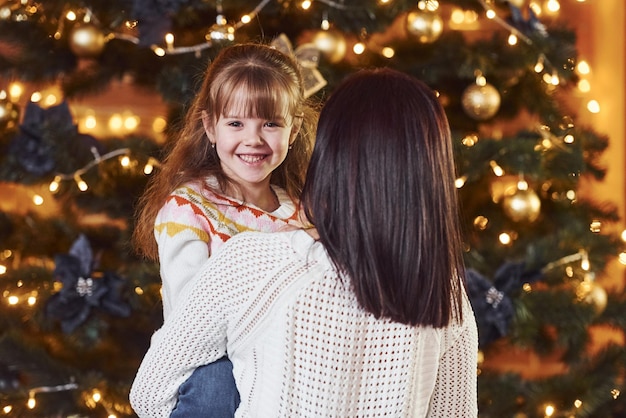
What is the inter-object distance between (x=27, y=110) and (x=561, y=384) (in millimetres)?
1722

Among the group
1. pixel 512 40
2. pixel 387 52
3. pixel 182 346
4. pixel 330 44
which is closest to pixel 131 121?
pixel 330 44

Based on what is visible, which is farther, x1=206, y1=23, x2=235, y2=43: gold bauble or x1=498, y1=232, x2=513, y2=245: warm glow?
x1=498, y1=232, x2=513, y2=245: warm glow

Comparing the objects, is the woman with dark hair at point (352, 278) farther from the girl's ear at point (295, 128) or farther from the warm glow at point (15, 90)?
the warm glow at point (15, 90)

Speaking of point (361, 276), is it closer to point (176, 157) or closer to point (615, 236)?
point (176, 157)

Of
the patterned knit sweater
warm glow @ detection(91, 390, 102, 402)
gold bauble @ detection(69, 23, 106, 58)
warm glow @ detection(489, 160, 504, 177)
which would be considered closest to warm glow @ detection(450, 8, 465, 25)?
warm glow @ detection(489, 160, 504, 177)

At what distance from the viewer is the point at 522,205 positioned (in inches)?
102

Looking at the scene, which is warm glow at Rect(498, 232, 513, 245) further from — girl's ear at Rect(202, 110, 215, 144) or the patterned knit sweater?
girl's ear at Rect(202, 110, 215, 144)

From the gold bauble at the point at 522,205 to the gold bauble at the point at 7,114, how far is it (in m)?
1.43

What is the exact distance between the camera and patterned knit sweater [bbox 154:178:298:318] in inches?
67.1

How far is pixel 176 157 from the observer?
6.52ft

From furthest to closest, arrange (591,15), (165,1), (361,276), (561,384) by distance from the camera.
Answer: (591,15), (561,384), (165,1), (361,276)

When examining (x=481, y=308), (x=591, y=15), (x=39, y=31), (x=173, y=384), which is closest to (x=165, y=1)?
(x=39, y=31)

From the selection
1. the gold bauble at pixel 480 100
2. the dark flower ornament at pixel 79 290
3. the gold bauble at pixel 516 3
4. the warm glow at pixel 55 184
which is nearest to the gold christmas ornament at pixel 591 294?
the gold bauble at pixel 480 100

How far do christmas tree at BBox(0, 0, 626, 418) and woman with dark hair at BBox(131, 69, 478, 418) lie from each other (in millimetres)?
1250
